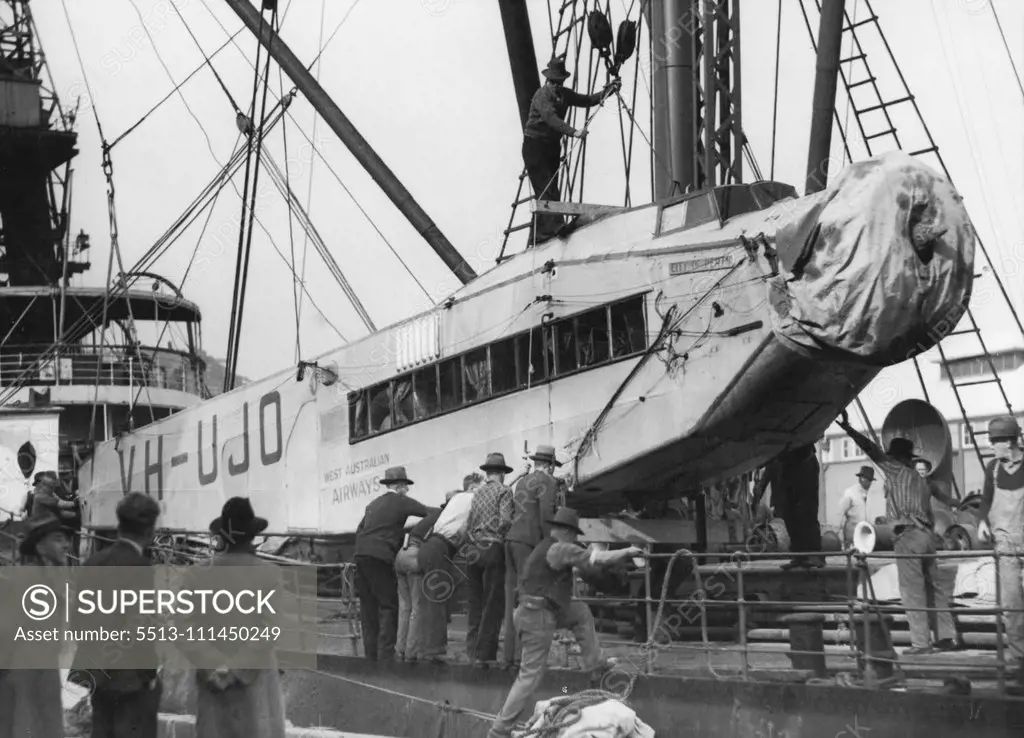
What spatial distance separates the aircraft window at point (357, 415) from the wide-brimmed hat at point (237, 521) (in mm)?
10361

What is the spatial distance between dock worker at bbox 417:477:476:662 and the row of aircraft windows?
2134 millimetres

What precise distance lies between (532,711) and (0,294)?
74.8 ft

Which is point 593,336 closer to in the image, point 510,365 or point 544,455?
point 510,365

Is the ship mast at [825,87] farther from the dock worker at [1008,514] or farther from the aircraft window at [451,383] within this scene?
the dock worker at [1008,514]

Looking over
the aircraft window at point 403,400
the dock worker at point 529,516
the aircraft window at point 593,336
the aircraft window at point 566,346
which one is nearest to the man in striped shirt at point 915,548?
the dock worker at point 529,516

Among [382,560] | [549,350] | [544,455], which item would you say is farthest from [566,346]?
[382,560]

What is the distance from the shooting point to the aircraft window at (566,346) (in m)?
15.3

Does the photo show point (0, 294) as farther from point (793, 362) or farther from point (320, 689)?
point (793, 362)

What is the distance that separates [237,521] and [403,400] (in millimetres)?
9633

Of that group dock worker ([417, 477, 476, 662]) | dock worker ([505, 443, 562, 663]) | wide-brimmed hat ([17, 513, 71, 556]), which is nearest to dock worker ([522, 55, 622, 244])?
dock worker ([417, 477, 476, 662])

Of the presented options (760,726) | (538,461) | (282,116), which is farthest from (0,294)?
(760,726)

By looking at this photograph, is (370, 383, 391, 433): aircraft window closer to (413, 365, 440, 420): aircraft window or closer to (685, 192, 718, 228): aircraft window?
(413, 365, 440, 420): aircraft window

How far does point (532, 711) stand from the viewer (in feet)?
40.1

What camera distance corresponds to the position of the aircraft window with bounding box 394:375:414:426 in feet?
58.9
